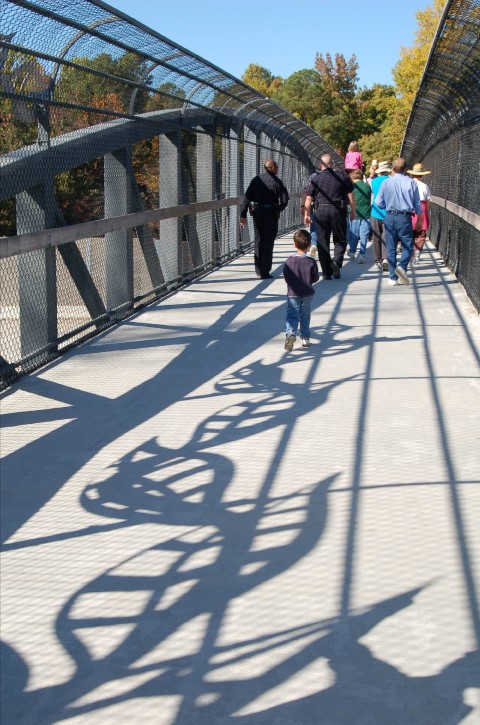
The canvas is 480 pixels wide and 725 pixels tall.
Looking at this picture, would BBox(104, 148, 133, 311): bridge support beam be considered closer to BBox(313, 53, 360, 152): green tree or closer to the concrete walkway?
the concrete walkway

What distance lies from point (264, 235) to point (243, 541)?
981 centimetres

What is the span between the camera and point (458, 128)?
1572 cm

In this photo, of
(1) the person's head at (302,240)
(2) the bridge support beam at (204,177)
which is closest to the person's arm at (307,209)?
(2) the bridge support beam at (204,177)

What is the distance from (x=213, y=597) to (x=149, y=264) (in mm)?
8628

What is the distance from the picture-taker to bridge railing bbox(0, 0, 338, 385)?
773 centimetres

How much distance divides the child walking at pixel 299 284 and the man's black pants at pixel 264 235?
496 centimetres

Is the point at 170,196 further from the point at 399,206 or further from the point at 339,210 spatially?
the point at 399,206

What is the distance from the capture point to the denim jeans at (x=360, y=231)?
1686 cm

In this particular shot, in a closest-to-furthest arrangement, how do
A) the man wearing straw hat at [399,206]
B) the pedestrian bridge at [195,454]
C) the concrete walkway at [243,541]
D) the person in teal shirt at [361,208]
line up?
the concrete walkway at [243,541]
the pedestrian bridge at [195,454]
the man wearing straw hat at [399,206]
the person in teal shirt at [361,208]

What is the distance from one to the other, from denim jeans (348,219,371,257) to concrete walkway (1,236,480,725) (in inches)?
332

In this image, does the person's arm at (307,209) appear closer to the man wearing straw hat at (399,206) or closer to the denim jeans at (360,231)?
the man wearing straw hat at (399,206)

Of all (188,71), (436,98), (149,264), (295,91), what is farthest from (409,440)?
(295,91)

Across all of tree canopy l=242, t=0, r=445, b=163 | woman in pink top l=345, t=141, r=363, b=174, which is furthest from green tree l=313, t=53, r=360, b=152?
woman in pink top l=345, t=141, r=363, b=174

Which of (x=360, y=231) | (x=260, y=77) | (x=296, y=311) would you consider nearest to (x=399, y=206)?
(x=360, y=231)
